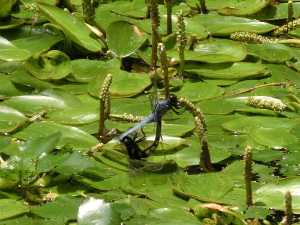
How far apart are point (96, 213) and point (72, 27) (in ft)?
4.90

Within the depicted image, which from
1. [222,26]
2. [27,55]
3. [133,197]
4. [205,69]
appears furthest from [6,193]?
[222,26]

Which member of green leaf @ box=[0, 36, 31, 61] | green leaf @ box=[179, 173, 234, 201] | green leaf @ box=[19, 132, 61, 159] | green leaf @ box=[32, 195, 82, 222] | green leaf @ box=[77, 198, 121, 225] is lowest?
green leaf @ box=[179, 173, 234, 201]

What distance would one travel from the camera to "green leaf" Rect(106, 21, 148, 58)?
3.13 m

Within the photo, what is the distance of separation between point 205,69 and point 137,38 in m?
0.38

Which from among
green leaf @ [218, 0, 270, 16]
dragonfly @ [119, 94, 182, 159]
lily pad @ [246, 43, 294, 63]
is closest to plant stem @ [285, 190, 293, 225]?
dragonfly @ [119, 94, 182, 159]

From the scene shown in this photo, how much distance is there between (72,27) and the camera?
3.21 meters

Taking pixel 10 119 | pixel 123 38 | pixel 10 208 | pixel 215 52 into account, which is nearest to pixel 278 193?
pixel 10 208

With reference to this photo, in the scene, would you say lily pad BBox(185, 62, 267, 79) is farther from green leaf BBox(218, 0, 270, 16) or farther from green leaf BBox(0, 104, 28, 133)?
green leaf BBox(0, 104, 28, 133)

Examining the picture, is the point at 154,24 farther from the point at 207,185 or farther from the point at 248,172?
the point at 248,172

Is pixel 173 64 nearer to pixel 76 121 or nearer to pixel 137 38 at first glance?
pixel 137 38

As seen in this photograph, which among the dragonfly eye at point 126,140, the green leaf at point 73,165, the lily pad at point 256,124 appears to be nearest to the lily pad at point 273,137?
the lily pad at point 256,124

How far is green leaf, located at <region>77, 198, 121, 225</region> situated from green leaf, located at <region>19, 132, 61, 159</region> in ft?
0.95

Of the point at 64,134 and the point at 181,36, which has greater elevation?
the point at 181,36

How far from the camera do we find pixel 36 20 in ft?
11.0
